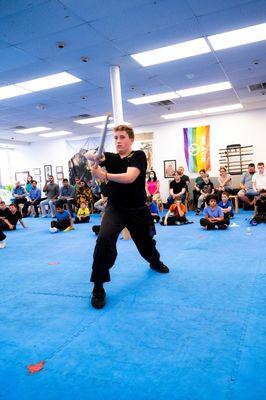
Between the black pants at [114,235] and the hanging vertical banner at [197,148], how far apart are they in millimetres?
9727

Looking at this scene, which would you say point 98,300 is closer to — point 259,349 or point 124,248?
point 259,349

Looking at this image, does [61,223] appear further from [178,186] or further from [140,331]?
[140,331]

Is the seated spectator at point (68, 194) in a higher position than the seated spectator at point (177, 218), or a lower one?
higher

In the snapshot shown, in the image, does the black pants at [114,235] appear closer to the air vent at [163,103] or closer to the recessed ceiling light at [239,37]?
the recessed ceiling light at [239,37]

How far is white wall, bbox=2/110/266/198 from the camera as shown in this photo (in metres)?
12.0

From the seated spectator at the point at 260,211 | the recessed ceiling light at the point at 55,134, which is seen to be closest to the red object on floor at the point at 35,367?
the seated spectator at the point at 260,211

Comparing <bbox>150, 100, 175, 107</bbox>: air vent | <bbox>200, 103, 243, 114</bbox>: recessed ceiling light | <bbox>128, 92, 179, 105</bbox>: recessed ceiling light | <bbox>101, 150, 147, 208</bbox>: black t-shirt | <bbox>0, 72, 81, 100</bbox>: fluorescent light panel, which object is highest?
<bbox>0, 72, 81, 100</bbox>: fluorescent light panel

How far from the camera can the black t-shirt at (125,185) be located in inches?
120

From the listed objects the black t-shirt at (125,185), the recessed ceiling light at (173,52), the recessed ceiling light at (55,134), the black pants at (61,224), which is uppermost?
the recessed ceiling light at (173,52)

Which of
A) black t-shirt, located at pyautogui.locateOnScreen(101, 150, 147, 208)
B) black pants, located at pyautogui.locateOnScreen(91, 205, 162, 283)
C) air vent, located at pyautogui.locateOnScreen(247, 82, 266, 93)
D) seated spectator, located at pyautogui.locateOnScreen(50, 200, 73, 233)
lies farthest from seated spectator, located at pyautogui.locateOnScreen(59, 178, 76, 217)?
black t-shirt, located at pyautogui.locateOnScreen(101, 150, 147, 208)

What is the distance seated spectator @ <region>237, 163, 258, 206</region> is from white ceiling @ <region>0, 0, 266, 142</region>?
2440mm

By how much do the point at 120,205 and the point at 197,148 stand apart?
10341mm

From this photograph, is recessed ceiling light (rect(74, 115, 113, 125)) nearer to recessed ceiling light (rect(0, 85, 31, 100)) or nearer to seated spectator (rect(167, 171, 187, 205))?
seated spectator (rect(167, 171, 187, 205))

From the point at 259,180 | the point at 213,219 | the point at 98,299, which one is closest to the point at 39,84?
the point at 213,219
